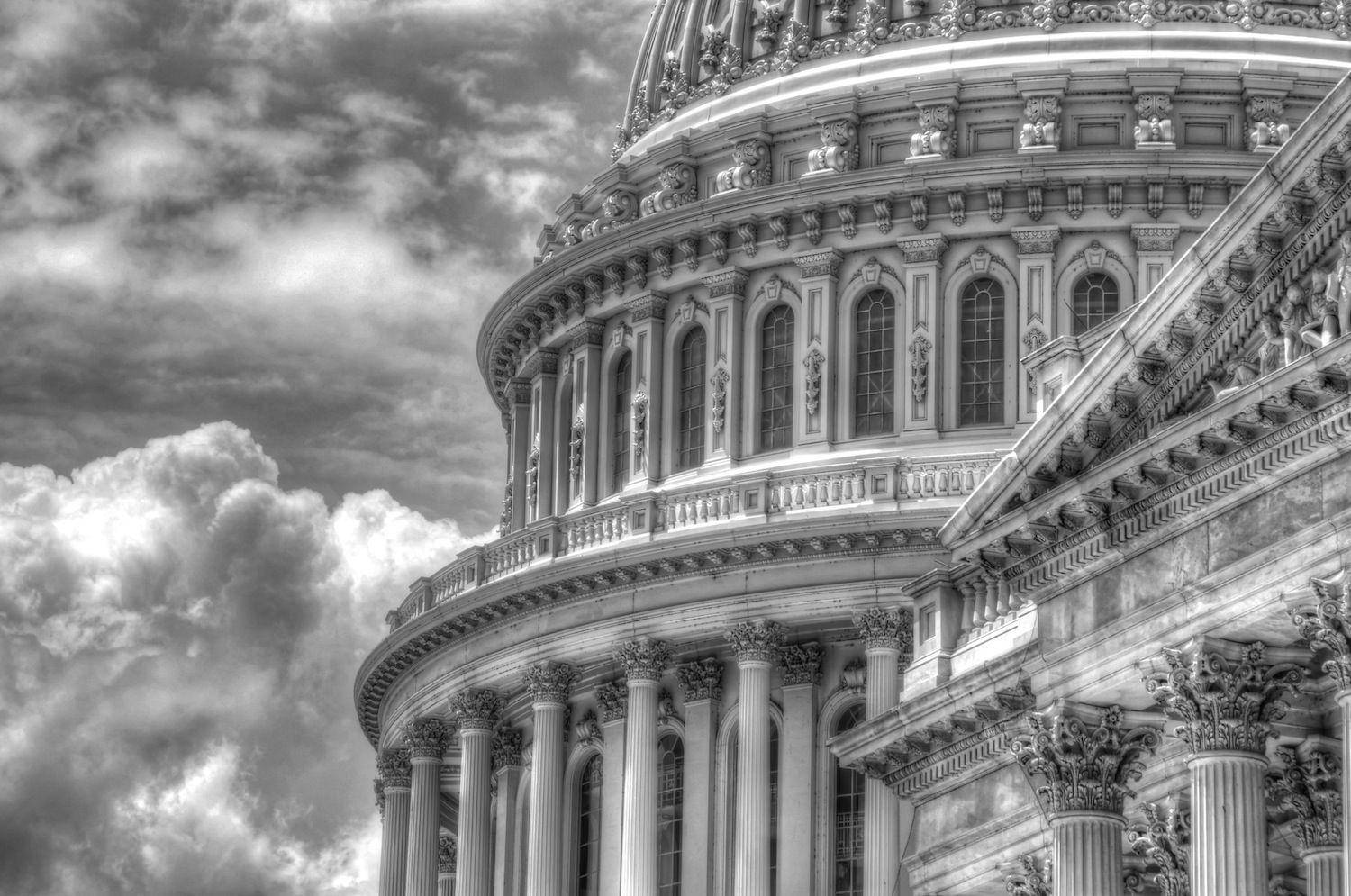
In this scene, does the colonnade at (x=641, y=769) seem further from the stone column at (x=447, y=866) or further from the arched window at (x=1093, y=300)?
the arched window at (x=1093, y=300)

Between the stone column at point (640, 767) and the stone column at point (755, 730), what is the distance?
2.17 metres

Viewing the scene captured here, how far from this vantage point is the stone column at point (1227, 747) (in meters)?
44.2

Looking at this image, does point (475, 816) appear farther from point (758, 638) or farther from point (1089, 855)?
point (1089, 855)

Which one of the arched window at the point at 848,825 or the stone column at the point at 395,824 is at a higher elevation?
the stone column at the point at 395,824

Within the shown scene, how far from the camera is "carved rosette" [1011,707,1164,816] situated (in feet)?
157

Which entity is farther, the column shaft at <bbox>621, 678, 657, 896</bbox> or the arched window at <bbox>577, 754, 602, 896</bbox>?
the arched window at <bbox>577, 754, 602, 896</bbox>

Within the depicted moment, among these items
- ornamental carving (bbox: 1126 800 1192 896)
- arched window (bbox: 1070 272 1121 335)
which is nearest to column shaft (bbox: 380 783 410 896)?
arched window (bbox: 1070 272 1121 335)

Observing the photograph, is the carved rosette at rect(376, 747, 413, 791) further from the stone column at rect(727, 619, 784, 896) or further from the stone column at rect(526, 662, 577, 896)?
the stone column at rect(727, 619, 784, 896)

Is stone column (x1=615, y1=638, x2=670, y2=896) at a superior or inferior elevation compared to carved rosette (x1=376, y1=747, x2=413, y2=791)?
inferior

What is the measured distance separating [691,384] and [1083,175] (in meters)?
10.3

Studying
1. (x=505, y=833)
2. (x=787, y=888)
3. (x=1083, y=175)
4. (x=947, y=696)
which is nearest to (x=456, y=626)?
(x=505, y=833)

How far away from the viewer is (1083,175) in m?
80.9

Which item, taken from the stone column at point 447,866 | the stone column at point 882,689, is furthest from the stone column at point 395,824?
the stone column at point 882,689

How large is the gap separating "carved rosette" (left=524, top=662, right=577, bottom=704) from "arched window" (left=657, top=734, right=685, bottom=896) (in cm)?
242
